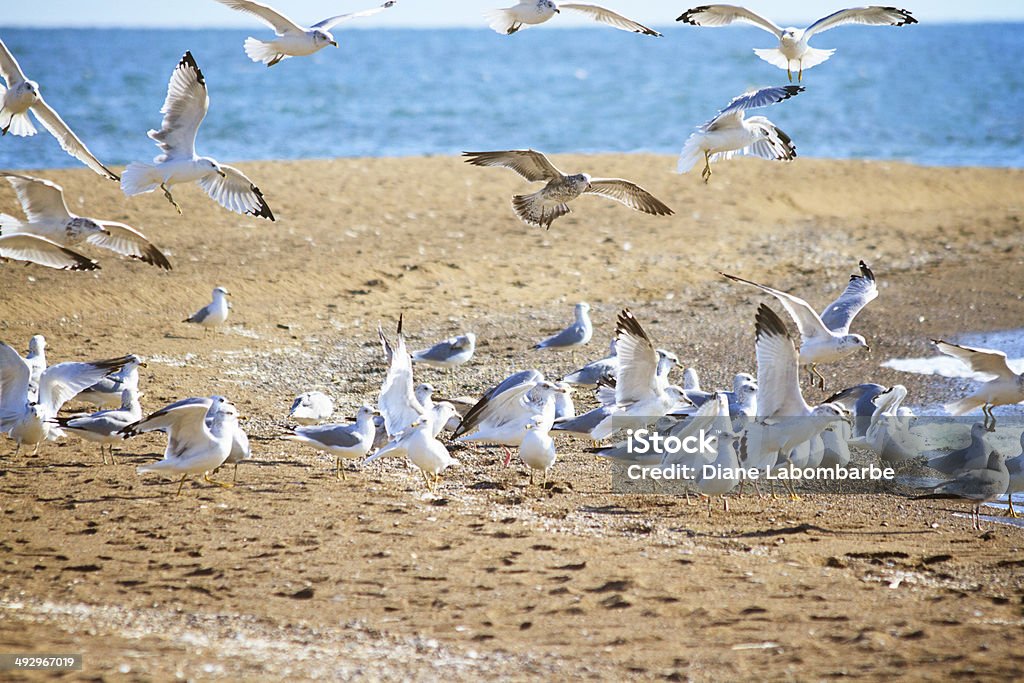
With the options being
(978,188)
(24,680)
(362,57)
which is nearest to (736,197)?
(978,188)

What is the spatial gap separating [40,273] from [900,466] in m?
9.59

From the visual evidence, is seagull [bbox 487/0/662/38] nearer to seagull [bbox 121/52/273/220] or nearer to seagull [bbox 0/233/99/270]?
seagull [bbox 121/52/273/220]

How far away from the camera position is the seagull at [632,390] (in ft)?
28.0

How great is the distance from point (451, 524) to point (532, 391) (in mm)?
1906

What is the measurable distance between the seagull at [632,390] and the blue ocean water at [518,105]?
1733cm

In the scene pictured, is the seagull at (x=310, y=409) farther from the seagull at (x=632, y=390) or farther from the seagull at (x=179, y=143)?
the seagull at (x=632, y=390)

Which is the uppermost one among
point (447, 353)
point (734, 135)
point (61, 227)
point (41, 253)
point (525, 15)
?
point (525, 15)

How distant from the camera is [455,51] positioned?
339ft

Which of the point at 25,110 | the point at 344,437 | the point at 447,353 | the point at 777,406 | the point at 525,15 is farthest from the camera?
the point at 447,353

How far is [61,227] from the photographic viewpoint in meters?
9.77

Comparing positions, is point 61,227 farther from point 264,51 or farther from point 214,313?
point 214,313

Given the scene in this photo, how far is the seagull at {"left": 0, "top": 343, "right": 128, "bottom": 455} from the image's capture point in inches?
322

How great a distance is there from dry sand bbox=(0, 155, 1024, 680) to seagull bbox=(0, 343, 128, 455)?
0.26 m

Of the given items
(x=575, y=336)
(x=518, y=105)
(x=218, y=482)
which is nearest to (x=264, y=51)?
(x=218, y=482)
